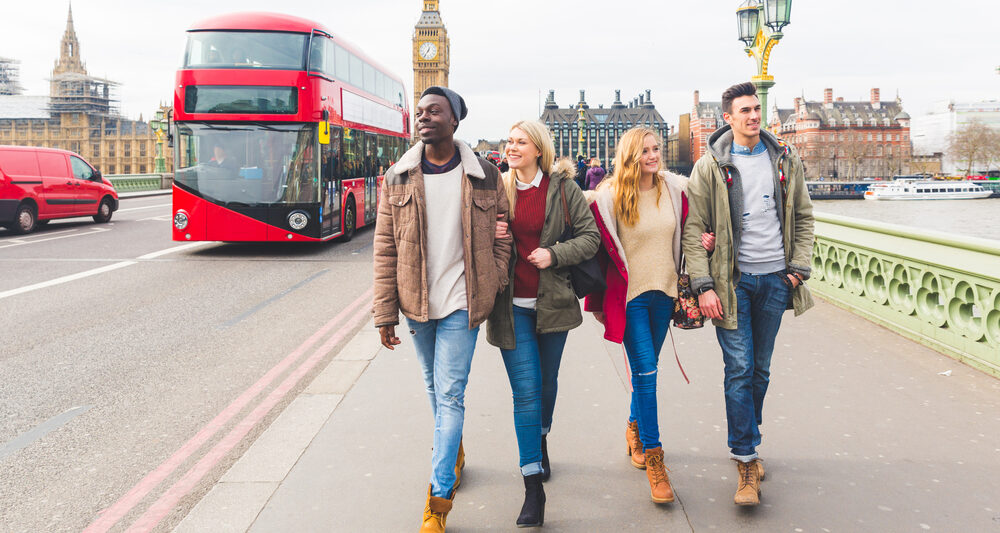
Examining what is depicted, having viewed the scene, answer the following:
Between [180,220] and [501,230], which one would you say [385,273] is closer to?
[501,230]

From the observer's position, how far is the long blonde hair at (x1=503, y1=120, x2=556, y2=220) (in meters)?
3.17

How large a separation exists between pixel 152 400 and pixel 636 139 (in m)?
3.63

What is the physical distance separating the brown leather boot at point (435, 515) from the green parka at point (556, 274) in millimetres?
653

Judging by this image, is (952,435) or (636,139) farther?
(952,435)

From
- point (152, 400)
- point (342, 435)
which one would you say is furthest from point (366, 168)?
point (342, 435)

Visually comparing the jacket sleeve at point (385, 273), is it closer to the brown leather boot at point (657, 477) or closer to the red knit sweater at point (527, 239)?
the red knit sweater at point (527, 239)

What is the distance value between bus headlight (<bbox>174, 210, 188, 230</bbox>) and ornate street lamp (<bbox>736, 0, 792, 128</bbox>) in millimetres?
9072

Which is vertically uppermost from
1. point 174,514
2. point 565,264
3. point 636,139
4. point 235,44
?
point 235,44

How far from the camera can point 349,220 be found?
1539 centimetres

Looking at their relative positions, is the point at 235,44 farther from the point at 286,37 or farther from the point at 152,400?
the point at 152,400

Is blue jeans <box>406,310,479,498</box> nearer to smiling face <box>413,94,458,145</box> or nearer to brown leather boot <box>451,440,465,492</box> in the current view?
brown leather boot <box>451,440,465,492</box>

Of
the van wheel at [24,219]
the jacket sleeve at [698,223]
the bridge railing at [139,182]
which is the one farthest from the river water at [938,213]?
the jacket sleeve at [698,223]

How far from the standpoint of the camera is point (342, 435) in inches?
162

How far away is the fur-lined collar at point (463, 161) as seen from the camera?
117 inches
